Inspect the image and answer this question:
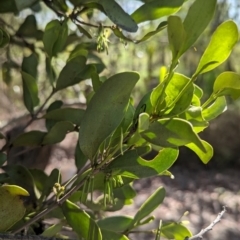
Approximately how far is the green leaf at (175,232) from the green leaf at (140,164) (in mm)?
241

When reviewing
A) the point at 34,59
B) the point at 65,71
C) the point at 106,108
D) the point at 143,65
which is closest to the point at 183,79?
the point at 106,108

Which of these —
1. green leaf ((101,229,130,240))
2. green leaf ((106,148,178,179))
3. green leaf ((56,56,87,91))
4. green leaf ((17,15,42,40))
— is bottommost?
green leaf ((101,229,130,240))

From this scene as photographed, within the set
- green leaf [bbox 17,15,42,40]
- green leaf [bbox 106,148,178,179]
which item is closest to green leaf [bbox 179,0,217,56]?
green leaf [bbox 106,148,178,179]

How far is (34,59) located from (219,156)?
2728 mm

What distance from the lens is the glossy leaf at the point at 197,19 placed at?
0.47 m

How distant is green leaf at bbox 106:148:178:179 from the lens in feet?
1.77

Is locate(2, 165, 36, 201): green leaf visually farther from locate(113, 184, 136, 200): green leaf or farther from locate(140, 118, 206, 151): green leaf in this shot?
locate(140, 118, 206, 151): green leaf

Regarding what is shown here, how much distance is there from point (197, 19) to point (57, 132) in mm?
296

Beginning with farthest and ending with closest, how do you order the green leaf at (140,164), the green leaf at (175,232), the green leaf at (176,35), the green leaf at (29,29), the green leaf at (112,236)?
the green leaf at (29,29) → the green leaf at (175,232) → the green leaf at (112,236) → the green leaf at (140,164) → the green leaf at (176,35)

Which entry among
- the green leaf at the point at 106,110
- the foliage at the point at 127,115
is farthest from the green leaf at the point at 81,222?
the green leaf at the point at 106,110

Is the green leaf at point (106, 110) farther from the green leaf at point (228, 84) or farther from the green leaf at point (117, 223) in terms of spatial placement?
the green leaf at point (117, 223)

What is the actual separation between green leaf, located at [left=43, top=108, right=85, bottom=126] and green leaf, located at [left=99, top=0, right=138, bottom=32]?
154mm

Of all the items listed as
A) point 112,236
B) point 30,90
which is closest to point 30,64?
point 30,90

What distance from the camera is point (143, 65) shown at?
387cm
